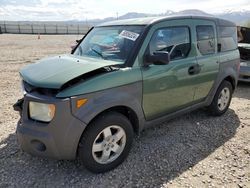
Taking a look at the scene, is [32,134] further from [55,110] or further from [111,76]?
[111,76]

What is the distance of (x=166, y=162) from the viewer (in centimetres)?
352

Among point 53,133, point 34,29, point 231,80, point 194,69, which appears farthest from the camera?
point 34,29

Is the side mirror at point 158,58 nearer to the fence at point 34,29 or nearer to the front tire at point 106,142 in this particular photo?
the front tire at point 106,142

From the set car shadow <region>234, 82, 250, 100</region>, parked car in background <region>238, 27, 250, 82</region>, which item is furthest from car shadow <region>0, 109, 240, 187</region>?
parked car in background <region>238, 27, 250, 82</region>

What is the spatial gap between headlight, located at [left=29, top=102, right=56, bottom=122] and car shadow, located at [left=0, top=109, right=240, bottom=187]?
80 centimetres

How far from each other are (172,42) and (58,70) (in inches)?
67.6

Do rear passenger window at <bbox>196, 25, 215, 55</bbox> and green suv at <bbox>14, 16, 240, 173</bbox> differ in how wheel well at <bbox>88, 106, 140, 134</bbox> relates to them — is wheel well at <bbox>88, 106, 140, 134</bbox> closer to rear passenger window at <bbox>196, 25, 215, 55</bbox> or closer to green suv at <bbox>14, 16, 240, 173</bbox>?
green suv at <bbox>14, 16, 240, 173</bbox>

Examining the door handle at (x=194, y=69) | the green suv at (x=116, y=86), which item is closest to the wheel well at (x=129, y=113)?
the green suv at (x=116, y=86)

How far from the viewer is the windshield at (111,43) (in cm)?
350

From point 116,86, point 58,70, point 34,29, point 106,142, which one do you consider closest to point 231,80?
point 116,86

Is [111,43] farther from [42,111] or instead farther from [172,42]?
[42,111]

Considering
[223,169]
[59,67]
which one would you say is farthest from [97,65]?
[223,169]

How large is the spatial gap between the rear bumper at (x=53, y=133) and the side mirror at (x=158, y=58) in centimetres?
119

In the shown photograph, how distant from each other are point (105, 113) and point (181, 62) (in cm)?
148
